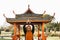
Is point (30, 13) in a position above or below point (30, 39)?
above

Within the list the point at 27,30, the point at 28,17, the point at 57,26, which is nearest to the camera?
the point at 27,30

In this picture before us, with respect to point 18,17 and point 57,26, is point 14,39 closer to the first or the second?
point 18,17

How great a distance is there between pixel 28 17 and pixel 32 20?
677 mm

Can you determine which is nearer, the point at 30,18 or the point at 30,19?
the point at 30,19

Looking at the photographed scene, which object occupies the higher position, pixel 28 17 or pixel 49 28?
pixel 28 17

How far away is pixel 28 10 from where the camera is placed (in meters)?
19.2

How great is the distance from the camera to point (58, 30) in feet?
196

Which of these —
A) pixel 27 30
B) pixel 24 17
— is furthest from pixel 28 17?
pixel 27 30

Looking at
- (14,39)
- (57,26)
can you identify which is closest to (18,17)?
(14,39)

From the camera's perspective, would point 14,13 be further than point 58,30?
No

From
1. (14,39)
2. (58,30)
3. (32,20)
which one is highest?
(32,20)

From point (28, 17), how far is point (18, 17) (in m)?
0.79

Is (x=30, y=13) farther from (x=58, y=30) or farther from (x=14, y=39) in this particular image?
(x=58, y=30)

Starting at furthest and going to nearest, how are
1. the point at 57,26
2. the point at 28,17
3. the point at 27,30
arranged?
the point at 57,26, the point at 28,17, the point at 27,30
